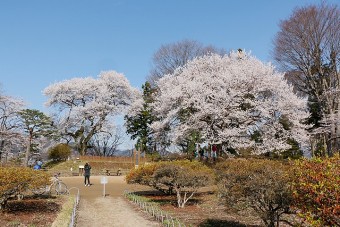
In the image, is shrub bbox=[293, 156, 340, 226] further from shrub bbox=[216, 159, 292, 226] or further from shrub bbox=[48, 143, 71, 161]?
shrub bbox=[48, 143, 71, 161]

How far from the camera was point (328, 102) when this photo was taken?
86.9 feet

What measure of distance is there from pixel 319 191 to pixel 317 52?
24259 mm

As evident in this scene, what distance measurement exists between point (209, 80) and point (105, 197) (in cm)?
1435

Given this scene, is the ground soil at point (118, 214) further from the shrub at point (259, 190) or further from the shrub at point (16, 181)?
the shrub at point (259, 190)

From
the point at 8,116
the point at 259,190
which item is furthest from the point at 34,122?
the point at 259,190

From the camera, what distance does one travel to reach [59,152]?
40.8m

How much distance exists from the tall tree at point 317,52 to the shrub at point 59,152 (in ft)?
89.1

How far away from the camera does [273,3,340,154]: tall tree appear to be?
2545 cm

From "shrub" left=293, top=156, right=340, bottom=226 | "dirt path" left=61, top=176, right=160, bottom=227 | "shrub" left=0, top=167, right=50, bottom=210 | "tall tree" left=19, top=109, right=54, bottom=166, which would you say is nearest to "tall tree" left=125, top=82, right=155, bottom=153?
"tall tree" left=19, top=109, right=54, bottom=166

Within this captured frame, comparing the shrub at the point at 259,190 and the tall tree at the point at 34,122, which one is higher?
the tall tree at the point at 34,122

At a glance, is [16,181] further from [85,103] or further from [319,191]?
[85,103]

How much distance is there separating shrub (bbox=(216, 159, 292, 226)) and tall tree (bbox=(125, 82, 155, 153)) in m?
31.3

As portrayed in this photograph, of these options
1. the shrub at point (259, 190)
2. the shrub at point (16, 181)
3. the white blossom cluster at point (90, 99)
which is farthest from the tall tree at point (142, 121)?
the shrub at point (259, 190)

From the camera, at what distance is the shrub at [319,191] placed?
471 cm
